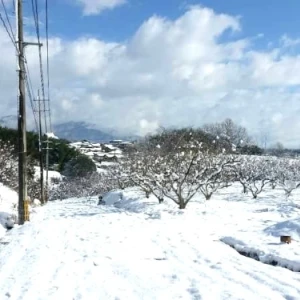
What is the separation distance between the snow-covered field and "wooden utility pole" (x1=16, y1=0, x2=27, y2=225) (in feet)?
10.1

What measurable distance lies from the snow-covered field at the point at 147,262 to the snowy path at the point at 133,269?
0.01 m

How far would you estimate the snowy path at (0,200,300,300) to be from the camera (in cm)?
679

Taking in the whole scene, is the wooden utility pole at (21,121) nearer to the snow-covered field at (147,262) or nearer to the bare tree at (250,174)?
the snow-covered field at (147,262)

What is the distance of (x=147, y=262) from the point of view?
29.8 ft

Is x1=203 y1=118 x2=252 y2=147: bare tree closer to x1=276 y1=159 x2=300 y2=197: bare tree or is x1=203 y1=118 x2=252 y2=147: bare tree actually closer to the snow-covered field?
x1=276 y1=159 x2=300 y2=197: bare tree

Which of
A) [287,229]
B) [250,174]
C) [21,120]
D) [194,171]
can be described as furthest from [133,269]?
[250,174]

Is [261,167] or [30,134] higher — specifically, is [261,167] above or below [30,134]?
below

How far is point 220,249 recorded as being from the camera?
10633 millimetres

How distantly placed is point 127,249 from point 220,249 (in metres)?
2.13

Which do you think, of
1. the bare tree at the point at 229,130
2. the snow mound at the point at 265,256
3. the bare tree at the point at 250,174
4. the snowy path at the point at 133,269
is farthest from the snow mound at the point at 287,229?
the bare tree at the point at 229,130

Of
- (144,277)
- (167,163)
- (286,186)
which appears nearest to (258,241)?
(144,277)

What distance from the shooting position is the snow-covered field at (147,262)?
271 inches

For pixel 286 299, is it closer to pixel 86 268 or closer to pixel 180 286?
pixel 180 286

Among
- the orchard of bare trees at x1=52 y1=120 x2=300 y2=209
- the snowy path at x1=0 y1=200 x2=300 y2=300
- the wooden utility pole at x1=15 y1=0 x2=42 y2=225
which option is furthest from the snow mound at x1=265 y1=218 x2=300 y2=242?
the wooden utility pole at x1=15 y1=0 x2=42 y2=225
